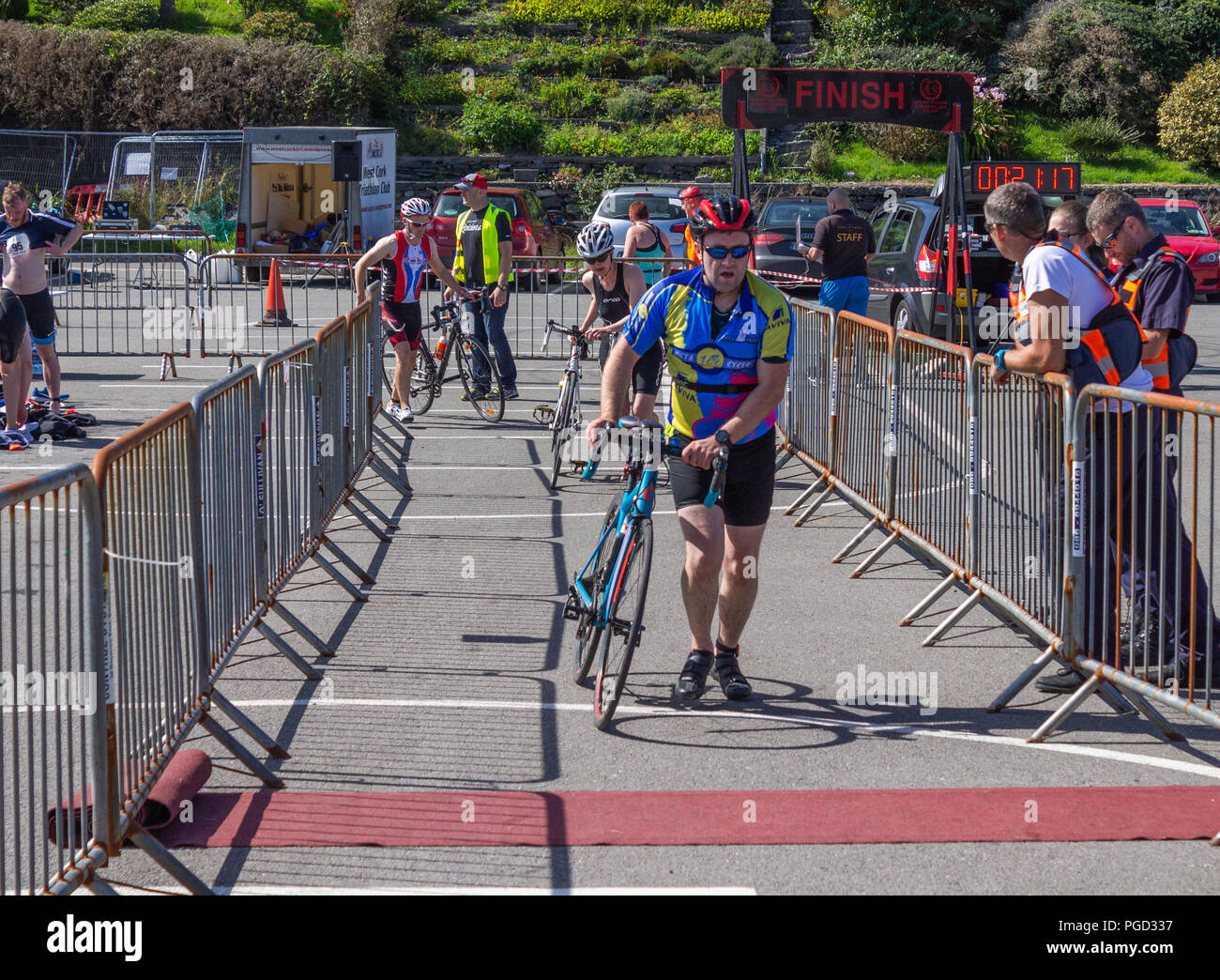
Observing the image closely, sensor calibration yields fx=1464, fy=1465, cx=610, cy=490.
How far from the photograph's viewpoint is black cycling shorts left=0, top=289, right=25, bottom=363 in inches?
463

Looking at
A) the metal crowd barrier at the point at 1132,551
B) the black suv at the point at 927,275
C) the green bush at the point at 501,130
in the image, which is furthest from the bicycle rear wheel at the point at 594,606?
the green bush at the point at 501,130

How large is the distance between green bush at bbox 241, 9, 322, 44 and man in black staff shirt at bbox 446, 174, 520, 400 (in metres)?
30.4

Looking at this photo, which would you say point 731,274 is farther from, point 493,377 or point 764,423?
point 493,377

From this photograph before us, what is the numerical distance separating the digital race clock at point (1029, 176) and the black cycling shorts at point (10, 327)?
12020 mm

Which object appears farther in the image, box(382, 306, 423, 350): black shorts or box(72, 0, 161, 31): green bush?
box(72, 0, 161, 31): green bush

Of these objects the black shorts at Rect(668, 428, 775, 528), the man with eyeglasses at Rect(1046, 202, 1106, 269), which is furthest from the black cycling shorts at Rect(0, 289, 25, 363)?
the man with eyeglasses at Rect(1046, 202, 1106, 269)

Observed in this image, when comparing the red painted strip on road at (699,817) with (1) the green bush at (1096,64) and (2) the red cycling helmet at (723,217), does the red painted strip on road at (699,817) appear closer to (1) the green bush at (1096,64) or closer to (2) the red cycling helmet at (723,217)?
(2) the red cycling helmet at (723,217)

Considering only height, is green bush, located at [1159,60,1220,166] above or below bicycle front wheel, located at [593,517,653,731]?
above

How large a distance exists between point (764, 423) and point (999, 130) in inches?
1252

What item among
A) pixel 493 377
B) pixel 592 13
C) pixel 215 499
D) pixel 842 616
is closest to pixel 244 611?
pixel 215 499

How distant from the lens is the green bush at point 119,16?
43594mm

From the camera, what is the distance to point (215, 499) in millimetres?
5691

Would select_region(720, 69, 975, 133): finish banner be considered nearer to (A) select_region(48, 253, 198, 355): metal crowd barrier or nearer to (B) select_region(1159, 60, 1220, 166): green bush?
(A) select_region(48, 253, 198, 355): metal crowd barrier

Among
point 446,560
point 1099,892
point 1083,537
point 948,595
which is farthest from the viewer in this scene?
point 446,560
